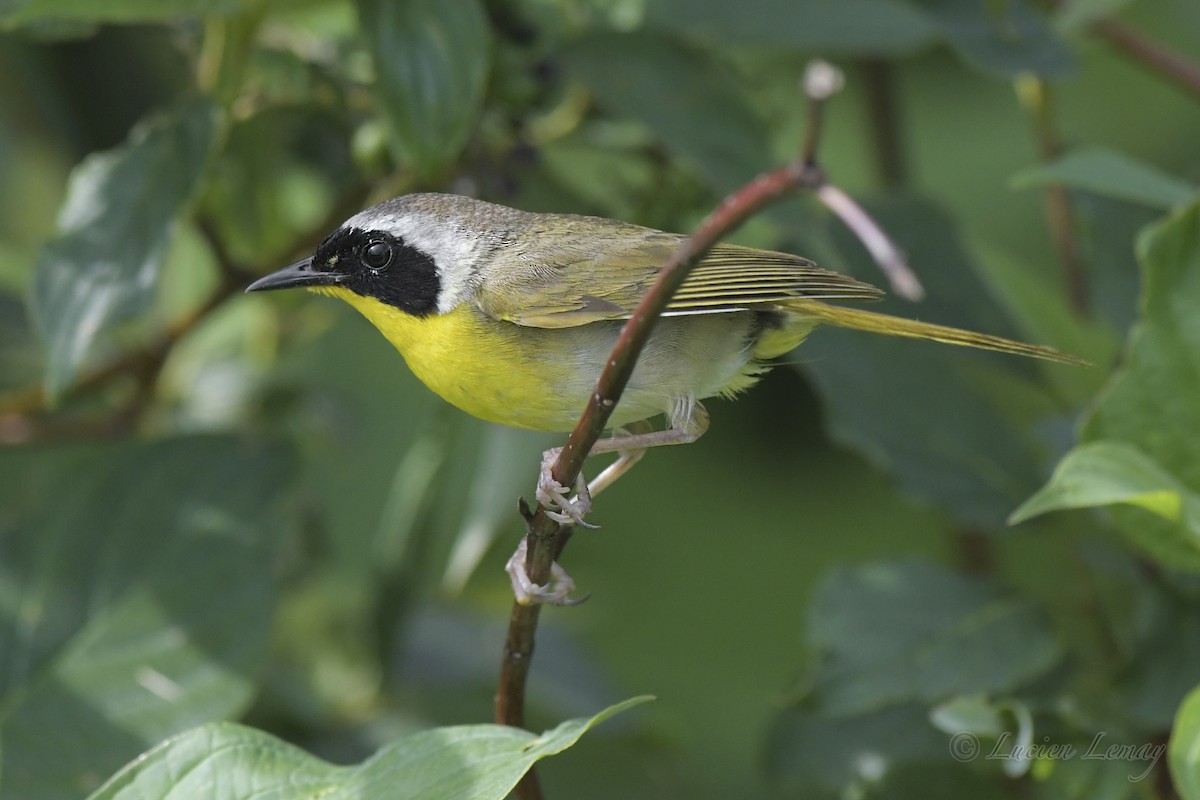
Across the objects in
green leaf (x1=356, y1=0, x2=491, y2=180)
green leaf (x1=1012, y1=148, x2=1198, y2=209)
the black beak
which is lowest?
the black beak

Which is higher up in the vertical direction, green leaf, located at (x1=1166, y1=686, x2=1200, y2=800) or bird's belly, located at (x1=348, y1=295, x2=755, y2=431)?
bird's belly, located at (x1=348, y1=295, x2=755, y2=431)

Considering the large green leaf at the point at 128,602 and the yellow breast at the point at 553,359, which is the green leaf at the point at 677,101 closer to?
the yellow breast at the point at 553,359

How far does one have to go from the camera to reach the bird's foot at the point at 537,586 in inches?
71.2

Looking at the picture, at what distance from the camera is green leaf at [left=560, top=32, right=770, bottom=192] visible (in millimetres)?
2775

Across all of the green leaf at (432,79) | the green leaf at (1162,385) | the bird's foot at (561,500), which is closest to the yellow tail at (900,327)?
the green leaf at (1162,385)

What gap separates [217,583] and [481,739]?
114cm

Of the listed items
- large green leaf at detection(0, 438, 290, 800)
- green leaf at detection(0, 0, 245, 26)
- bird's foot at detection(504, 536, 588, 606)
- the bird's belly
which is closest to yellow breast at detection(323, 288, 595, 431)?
the bird's belly

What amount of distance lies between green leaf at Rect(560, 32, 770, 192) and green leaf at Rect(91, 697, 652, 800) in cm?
136

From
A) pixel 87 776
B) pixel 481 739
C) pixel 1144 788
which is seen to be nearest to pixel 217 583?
pixel 87 776

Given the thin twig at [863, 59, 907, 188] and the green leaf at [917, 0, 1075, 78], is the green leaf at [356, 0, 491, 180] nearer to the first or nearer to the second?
the green leaf at [917, 0, 1075, 78]

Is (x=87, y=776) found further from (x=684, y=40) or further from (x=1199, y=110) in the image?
(x=1199, y=110)

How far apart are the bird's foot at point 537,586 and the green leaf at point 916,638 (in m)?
0.64

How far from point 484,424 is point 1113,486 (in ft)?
5.83

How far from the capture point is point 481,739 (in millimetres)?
1774
